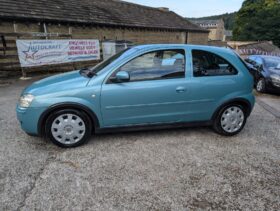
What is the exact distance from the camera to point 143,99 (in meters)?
3.62

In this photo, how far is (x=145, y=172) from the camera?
3043 mm

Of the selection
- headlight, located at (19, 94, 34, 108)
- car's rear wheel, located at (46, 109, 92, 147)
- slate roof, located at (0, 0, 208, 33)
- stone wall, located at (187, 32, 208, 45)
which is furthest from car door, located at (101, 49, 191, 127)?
stone wall, located at (187, 32, 208, 45)

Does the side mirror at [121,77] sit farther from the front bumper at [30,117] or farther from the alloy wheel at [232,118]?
the alloy wheel at [232,118]

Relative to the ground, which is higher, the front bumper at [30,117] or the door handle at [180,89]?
the door handle at [180,89]

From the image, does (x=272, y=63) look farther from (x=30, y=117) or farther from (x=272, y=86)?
(x=30, y=117)

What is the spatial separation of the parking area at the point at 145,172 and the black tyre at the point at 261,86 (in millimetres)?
4605

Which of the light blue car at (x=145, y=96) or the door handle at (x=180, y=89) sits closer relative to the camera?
the light blue car at (x=145, y=96)

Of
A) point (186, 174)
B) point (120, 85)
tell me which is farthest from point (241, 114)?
point (120, 85)

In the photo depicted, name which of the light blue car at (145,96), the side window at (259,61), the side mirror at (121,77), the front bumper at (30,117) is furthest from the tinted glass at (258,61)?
the front bumper at (30,117)

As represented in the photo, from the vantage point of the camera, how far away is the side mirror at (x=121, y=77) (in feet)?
11.2

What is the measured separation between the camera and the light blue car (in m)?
3.46

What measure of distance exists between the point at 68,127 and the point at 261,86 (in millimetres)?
7763

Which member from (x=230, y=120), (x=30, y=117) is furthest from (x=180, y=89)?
(x=30, y=117)

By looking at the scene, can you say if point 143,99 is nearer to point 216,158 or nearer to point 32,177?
point 216,158
